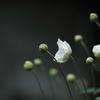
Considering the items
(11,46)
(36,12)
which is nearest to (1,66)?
(11,46)

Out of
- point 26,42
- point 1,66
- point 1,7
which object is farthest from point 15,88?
point 1,7

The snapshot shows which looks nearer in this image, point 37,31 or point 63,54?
point 63,54

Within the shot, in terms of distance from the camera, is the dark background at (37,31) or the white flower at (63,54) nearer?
the white flower at (63,54)

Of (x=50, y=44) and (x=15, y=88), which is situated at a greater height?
(x=50, y=44)

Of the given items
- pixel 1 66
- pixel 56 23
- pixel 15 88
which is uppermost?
pixel 56 23

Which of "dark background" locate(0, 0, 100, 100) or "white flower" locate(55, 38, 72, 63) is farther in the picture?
"dark background" locate(0, 0, 100, 100)

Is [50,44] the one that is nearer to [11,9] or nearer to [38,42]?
[38,42]

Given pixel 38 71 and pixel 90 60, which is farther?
pixel 38 71
